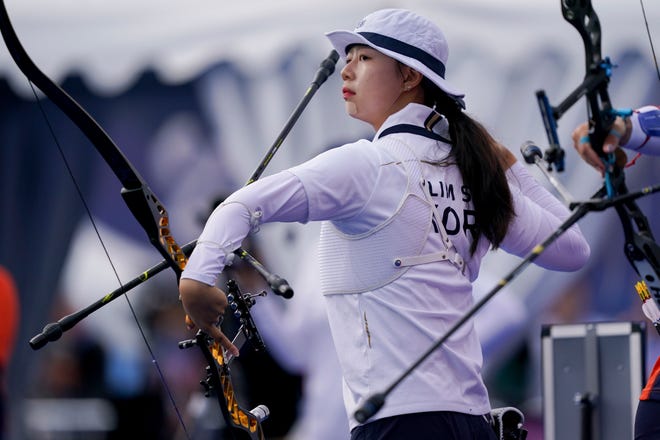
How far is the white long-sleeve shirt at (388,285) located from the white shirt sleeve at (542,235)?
14 centimetres

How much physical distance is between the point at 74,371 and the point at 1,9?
4.16 meters

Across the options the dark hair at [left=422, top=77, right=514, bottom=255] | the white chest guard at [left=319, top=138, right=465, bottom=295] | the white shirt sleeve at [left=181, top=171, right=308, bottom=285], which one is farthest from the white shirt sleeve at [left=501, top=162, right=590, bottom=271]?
the white shirt sleeve at [left=181, top=171, right=308, bottom=285]

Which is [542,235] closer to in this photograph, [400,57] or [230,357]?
[400,57]

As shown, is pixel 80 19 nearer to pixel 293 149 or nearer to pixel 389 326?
pixel 293 149

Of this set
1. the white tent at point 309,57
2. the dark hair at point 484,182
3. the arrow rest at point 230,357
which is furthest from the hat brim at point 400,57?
the white tent at point 309,57

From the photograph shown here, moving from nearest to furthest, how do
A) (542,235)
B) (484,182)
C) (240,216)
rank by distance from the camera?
(240,216), (484,182), (542,235)

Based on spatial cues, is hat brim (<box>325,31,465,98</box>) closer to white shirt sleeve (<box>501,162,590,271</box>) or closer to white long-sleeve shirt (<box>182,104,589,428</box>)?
white long-sleeve shirt (<box>182,104,589,428</box>)

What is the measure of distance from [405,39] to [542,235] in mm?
581

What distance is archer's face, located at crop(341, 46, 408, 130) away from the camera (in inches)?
120

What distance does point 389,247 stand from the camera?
2.81m

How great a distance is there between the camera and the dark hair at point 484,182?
117 inches

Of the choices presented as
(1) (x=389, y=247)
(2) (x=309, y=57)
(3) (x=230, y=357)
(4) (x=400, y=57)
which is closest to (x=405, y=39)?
(4) (x=400, y=57)

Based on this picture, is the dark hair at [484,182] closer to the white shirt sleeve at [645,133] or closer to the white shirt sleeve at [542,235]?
the white shirt sleeve at [542,235]

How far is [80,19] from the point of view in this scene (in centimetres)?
632
